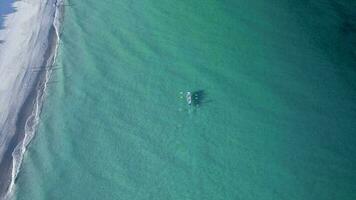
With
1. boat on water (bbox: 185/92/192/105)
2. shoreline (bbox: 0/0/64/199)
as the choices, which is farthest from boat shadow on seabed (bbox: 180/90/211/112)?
shoreline (bbox: 0/0/64/199)

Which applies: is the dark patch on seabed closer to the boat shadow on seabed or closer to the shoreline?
the boat shadow on seabed

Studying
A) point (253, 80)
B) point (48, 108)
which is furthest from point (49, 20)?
point (253, 80)

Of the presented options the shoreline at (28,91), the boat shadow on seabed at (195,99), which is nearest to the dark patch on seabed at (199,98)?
the boat shadow on seabed at (195,99)

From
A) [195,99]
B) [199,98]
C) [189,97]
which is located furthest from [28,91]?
[199,98]

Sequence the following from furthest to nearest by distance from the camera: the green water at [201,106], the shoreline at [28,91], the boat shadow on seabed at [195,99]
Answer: the boat shadow on seabed at [195,99] → the shoreline at [28,91] → the green water at [201,106]

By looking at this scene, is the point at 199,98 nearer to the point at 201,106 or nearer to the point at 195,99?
the point at 195,99

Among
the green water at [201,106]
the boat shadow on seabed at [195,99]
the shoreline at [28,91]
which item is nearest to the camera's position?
the green water at [201,106]

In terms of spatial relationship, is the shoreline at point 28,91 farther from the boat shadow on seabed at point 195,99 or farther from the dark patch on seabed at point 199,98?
the dark patch on seabed at point 199,98
